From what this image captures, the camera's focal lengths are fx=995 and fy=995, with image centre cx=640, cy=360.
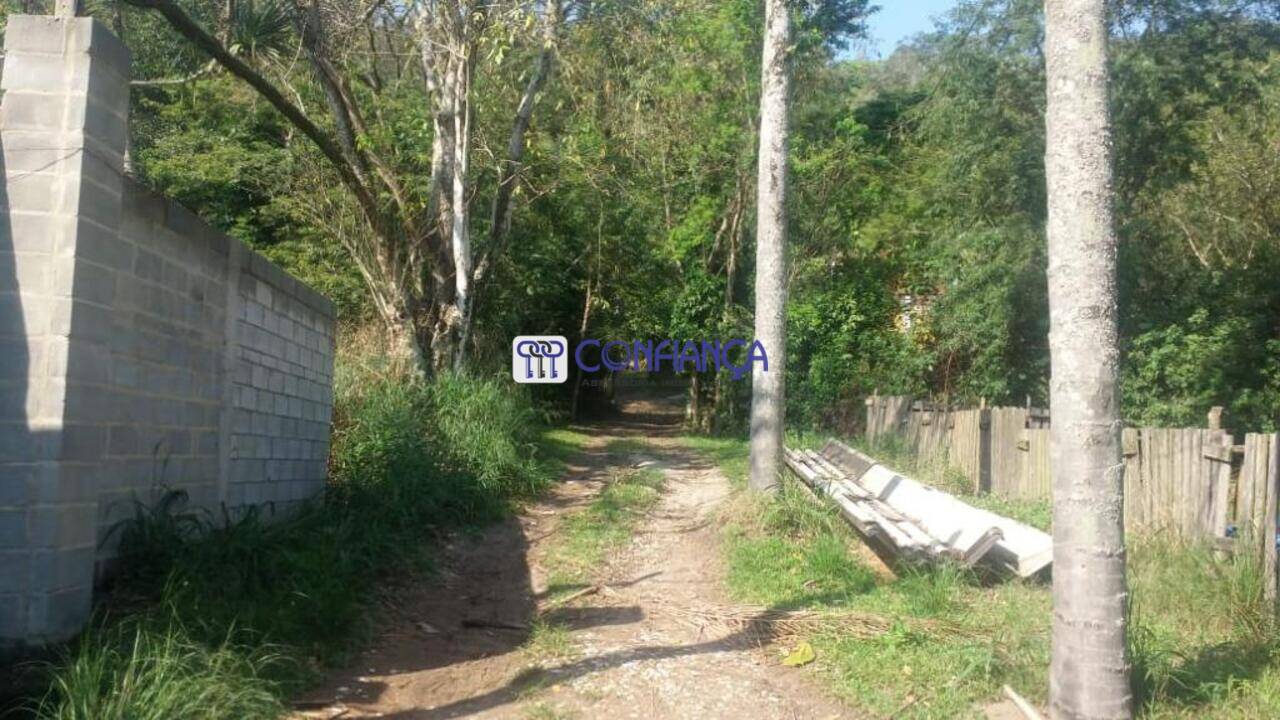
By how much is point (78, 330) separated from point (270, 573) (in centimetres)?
199

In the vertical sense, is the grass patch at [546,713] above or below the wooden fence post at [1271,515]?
below

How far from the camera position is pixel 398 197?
13.0m

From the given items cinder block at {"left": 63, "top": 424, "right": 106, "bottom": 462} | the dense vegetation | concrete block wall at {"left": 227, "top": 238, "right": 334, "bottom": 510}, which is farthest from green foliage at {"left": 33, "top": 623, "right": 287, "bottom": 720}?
the dense vegetation

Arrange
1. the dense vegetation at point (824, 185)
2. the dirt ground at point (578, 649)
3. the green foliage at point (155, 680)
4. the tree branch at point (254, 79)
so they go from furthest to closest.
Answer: the dense vegetation at point (824, 185) → the tree branch at point (254, 79) → the dirt ground at point (578, 649) → the green foliage at point (155, 680)

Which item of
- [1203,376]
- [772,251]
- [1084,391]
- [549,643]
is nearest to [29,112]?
[549,643]

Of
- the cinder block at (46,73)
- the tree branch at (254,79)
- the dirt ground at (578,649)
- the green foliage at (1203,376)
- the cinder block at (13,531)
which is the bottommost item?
the dirt ground at (578,649)

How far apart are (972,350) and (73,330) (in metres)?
14.7

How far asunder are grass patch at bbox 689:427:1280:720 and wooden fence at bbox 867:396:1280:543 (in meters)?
0.36

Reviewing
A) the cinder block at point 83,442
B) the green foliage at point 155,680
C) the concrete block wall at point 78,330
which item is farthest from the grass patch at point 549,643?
the cinder block at point 83,442

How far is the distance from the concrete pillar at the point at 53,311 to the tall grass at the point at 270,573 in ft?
1.20

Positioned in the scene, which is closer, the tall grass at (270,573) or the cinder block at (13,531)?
the tall grass at (270,573)

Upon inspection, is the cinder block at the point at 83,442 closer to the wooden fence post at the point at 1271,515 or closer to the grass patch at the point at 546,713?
the grass patch at the point at 546,713

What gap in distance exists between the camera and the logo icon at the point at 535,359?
14797 millimetres

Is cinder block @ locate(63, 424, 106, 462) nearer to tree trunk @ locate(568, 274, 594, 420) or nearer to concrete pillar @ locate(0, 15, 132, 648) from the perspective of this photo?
concrete pillar @ locate(0, 15, 132, 648)
